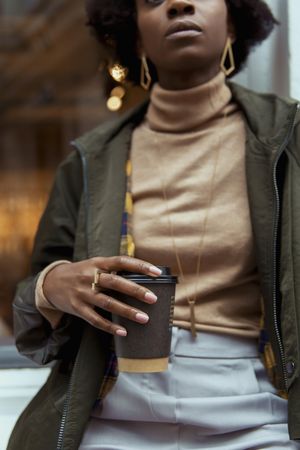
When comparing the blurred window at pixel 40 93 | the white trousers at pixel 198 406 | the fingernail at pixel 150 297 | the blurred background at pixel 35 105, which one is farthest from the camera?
the blurred window at pixel 40 93

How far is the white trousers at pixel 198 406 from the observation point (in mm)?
1263

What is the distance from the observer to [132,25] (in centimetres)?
163

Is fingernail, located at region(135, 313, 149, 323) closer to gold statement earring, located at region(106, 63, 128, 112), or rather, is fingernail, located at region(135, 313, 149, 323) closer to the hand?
the hand

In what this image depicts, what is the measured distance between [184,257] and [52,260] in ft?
1.00

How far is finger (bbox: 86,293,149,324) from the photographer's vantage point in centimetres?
112

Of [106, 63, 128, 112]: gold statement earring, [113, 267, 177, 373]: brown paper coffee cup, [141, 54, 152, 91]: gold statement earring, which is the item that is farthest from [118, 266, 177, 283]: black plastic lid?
[106, 63, 128, 112]: gold statement earring

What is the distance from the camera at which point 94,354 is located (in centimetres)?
135

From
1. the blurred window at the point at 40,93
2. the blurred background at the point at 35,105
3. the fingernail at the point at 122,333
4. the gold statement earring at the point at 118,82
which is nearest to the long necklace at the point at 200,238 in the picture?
the fingernail at the point at 122,333

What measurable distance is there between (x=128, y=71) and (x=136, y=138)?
0.79ft

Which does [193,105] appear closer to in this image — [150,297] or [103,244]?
[103,244]

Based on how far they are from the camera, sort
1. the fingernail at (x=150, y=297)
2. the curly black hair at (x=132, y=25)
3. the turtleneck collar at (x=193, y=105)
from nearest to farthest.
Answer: the fingernail at (x=150, y=297) → the turtleneck collar at (x=193, y=105) → the curly black hair at (x=132, y=25)

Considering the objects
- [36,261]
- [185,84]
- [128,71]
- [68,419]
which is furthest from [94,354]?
[128,71]

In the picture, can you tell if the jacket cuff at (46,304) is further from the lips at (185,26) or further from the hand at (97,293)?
the lips at (185,26)

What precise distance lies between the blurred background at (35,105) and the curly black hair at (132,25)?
1.56ft
